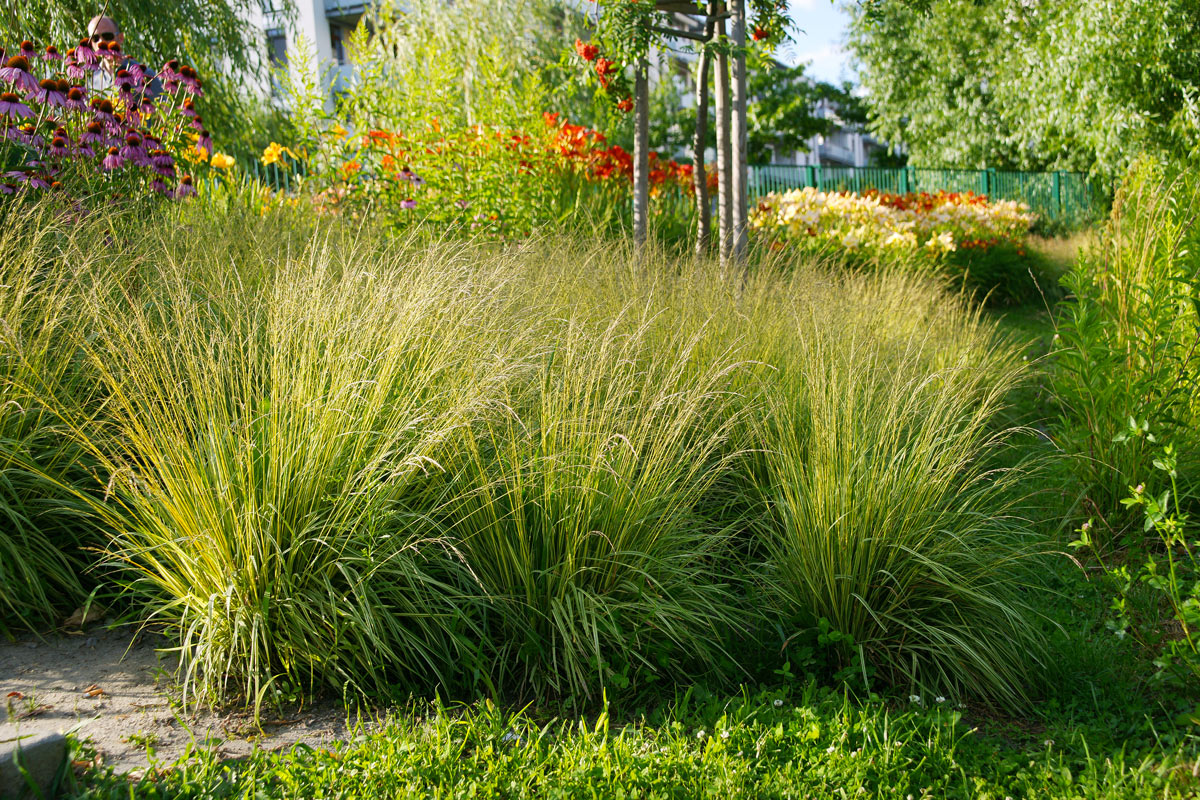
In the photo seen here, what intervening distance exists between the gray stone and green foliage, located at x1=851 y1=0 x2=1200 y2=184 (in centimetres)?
670

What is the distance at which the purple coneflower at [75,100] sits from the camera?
4.87 metres

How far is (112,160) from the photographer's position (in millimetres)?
4965

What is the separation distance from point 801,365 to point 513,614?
5.50 ft

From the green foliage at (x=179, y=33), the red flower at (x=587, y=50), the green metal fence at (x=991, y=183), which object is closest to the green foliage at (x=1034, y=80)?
the green metal fence at (x=991, y=183)

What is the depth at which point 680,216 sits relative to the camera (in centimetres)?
952

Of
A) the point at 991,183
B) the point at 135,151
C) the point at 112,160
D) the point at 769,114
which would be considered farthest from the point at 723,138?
Answer: the point at 769,114

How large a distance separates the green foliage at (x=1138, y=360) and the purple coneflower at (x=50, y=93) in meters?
5.08

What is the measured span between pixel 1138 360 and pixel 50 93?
547cm

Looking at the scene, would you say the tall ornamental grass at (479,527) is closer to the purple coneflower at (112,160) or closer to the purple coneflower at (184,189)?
the purple coneflower at (112,160)

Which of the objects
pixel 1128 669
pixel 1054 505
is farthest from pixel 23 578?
pixel 1054 505

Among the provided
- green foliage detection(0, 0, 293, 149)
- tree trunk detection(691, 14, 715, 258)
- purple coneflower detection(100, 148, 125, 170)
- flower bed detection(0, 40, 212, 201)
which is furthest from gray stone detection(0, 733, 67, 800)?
green foliage detection(0, 0, 293, 149)

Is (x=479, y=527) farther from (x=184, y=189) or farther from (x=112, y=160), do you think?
(x=184, y=189)

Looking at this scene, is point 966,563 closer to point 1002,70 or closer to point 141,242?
point 141,242

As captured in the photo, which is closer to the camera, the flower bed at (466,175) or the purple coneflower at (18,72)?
the purple coneflower at (18,72)
